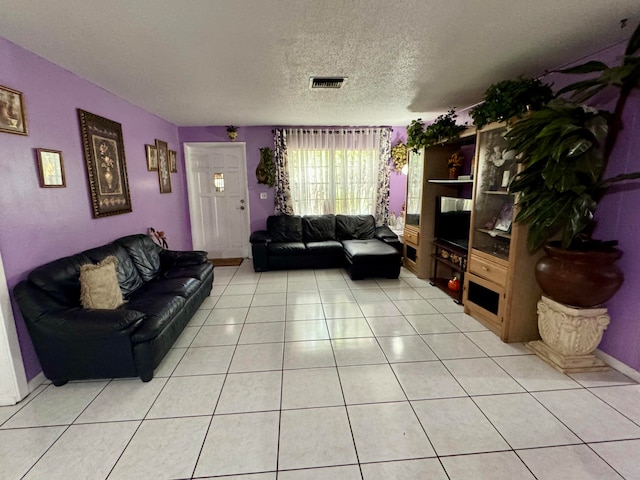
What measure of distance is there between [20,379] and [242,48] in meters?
2.73

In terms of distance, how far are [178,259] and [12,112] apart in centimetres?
194

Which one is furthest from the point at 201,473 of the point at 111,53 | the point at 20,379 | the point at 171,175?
the point at 171,175

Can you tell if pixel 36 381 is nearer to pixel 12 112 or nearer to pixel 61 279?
pixel 61 279

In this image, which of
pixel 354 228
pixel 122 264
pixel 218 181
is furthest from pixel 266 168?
pixel 122 264

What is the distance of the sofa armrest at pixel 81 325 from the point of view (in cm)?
198

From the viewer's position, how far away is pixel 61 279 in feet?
7.12

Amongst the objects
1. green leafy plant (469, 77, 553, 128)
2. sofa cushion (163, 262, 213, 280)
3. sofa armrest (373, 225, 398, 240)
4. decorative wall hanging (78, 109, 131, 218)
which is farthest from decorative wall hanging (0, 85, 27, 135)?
sofa armrest (373, 225, 398, 240)

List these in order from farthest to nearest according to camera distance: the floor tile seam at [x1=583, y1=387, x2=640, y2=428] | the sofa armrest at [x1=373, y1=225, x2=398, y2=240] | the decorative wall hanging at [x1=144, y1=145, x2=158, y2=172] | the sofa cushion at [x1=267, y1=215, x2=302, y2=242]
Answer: the sofa cushion at [x1=267, y1=215, x2=302, y2=242]
the sofa armrest at [x1=373, y1=225, x2=398, y2=240]
the decorative wall hanging at [x1=144, y1=145, x2=158, y2=172]
the floor tile seam at [x1=583, y1=387, x2=640, y2=428]

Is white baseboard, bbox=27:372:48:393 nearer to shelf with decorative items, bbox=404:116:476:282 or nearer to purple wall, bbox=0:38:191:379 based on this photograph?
purple wall, bbox=0:38:191:379

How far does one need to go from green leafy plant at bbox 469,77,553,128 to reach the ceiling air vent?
4.31ft

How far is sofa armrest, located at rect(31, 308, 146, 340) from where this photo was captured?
198 cm

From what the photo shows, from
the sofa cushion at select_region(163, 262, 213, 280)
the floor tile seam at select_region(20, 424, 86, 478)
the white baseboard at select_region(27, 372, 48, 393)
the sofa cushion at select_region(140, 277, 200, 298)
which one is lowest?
the floor tile seam at select_region(20, 424, 86, 478)

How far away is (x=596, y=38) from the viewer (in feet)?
6.87

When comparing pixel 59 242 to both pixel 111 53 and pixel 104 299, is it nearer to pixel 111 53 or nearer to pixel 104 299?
pixel 104 299
